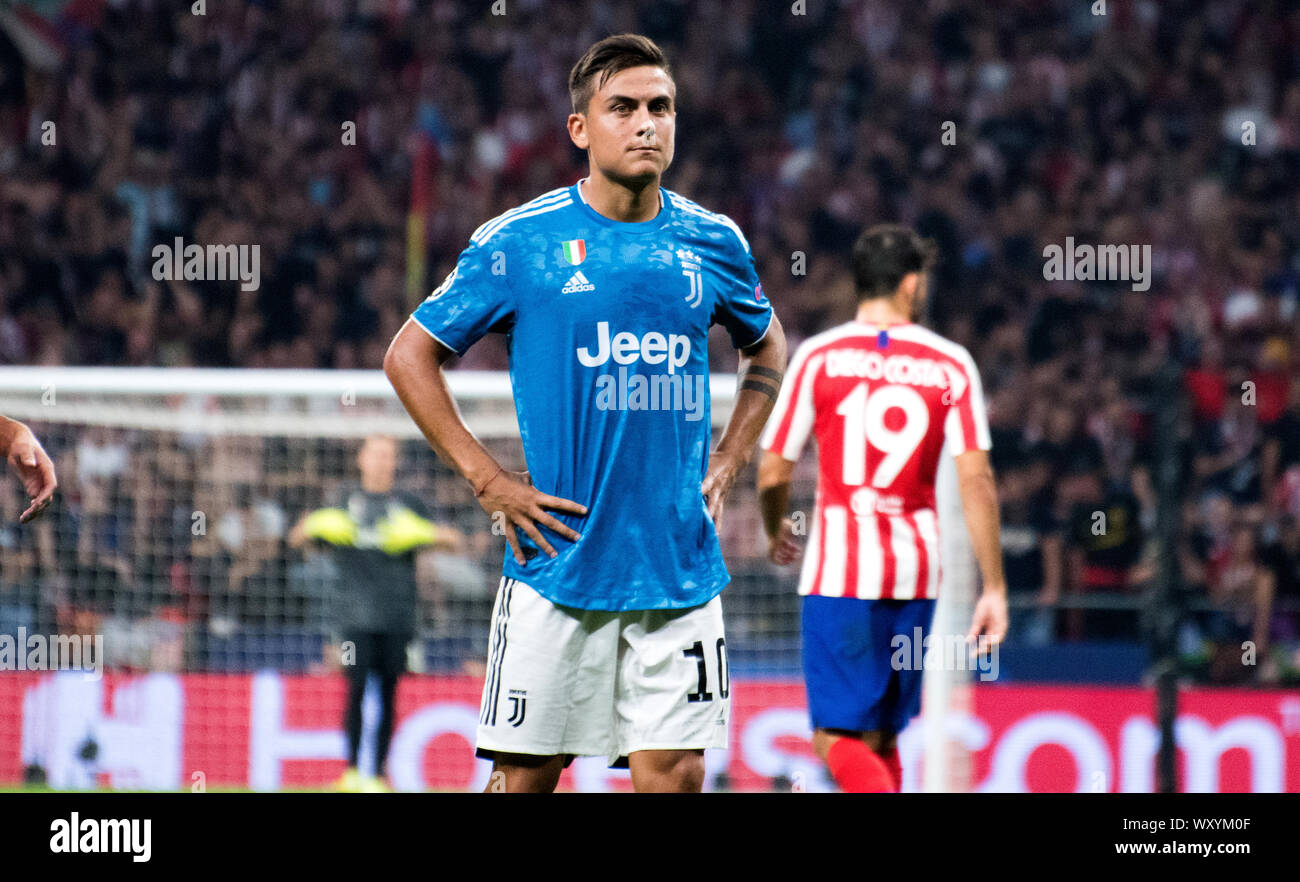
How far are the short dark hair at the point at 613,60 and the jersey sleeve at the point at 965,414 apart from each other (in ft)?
5.86

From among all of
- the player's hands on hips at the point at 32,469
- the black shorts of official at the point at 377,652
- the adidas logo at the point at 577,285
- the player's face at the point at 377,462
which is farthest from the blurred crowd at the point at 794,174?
the player's hands on hips at the point at 32,469

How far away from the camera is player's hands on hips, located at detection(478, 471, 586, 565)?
3.21 meters

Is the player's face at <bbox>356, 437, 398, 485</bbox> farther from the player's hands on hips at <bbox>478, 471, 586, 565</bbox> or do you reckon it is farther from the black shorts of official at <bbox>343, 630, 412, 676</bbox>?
the player's hands on hips at <bbox>478, 471, 586, 565</bbox>

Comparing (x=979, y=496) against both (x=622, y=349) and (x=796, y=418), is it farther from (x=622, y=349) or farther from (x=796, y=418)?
(x=622, y=349)

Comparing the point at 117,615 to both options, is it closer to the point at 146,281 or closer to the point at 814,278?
the point at 146,281

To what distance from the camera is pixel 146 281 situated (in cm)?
1121

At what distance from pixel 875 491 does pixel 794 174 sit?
26.1ft

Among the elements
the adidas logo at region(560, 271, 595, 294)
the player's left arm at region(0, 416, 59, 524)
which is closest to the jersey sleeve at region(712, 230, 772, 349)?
the adidas logo at region(560, 271, 595, 294)

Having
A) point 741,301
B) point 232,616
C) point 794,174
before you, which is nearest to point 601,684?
point 741,301

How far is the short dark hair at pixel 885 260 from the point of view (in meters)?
4.83

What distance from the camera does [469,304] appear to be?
3.25m

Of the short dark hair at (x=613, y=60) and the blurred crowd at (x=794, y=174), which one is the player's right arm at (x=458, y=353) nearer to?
the short dark hair at (x=613, y=60)

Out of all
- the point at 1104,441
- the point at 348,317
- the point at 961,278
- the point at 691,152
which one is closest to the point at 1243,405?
the point at 1104,441

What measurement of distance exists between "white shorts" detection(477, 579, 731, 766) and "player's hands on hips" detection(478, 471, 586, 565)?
15 centimetres
